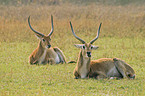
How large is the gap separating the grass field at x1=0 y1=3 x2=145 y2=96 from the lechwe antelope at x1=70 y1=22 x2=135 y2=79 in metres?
0.23

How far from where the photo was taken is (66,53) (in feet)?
39.2

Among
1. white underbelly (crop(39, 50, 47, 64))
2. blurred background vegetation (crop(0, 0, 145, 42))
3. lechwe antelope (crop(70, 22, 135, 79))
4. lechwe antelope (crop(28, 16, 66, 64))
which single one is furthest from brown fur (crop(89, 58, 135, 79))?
blurred background vegetation (crop(0, 0, 145, 42))

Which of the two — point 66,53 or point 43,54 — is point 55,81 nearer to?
point 43,54

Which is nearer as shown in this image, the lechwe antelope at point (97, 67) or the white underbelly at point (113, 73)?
the lechwe antelope at point (97, 67)

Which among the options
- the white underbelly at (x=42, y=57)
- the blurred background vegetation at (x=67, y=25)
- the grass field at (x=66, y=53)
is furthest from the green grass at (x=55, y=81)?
the blurred background vegetation at (x=67, y=25)

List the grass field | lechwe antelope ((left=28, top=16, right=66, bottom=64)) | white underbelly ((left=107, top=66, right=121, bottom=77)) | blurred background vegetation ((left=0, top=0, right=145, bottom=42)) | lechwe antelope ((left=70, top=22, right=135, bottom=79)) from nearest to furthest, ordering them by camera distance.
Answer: the grass field
lechwe antelope ((left=70, top=22, right=135, bottom=79))
white underbelly ((left=107, top=66, right=121, bottom=77))
lechwe antelope ((left=28, top=16, right=66, bottom=64))
blurred background vegetation ((left=0, top=0, right=145, bottom=42))

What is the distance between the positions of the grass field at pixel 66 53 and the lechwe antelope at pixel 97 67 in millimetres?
231

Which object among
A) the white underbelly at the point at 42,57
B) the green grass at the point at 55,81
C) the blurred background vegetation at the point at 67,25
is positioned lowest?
the green grass at the point at 55,81

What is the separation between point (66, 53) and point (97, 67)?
438 centimetres

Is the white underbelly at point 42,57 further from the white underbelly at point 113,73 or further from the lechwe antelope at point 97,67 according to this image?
the white underbelly at point 113,73

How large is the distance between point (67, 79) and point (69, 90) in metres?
1.01

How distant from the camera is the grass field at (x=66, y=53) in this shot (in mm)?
6602

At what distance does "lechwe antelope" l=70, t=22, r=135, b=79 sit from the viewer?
7.39 m

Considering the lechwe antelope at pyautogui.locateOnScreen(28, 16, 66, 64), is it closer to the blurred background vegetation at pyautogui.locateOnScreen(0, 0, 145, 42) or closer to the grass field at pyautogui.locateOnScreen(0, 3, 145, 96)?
the grass field at pyautogui.locateOnScreen(0, 3, 145, 96)
